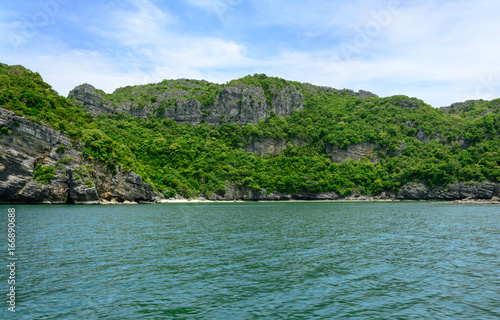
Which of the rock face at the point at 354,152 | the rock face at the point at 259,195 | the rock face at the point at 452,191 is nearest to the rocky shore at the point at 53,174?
the rock face at the point at 259,195

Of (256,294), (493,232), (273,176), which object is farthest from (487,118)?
(256,294)

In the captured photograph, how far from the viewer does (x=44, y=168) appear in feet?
233

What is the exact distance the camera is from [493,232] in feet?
115

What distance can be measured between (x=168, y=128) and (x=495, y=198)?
149 meters

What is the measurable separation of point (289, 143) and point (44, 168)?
12638 centimetres

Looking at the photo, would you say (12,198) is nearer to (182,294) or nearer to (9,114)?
(9,114)

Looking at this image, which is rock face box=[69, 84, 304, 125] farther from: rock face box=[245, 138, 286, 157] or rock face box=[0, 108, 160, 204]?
rock face box=[0, 108, 160, 204]

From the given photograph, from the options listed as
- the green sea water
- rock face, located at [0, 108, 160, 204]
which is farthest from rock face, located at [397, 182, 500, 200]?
rock face, located at [0, 108, 160, 204]

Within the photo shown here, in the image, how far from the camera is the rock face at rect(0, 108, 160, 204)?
6619 centimetres

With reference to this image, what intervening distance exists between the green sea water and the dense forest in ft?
218

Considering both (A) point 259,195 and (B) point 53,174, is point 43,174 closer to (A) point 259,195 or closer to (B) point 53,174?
(B) point 53,174

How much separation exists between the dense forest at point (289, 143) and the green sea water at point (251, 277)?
66.6 metres

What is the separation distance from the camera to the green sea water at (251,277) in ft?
42.3

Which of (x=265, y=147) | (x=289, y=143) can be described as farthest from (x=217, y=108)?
(x=289, y=143)
